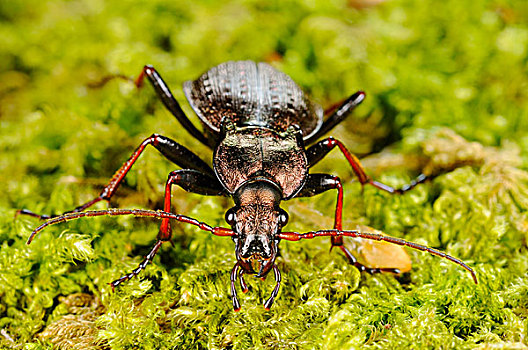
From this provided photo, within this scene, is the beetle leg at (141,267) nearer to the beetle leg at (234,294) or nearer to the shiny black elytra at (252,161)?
the shiny black elytra at (252,161)

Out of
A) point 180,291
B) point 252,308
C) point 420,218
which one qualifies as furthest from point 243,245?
point 420,218

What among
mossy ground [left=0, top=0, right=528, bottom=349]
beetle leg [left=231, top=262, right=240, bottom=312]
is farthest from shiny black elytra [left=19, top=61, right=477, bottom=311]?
mossy ground [left=0, top=0, right=528, bottom=349]

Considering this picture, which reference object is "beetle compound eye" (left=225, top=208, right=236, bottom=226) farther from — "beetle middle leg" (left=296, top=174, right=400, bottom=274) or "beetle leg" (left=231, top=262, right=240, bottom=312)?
"beetle middle leg" (left=296, top=174, right=400, bottom=274)

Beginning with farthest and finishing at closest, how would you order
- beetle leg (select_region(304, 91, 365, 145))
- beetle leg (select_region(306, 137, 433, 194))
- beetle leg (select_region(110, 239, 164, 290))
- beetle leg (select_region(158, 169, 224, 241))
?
1. beetle leg (select_region(304, 91, 365, 145))
2. beetle leg (select_region(306, 137, 433, 194))
3. beetle leg (select_region(158, 169, 224, 241))
4. beetle leg (select_region(110, 239, 164, 290))

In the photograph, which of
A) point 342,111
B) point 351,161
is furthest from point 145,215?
point 342,111

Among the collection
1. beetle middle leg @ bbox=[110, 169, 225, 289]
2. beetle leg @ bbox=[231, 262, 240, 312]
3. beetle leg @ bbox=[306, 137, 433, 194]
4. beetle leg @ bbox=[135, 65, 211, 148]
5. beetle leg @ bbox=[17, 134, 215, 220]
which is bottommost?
beetle leg @ bbox=[231, 262, 240, 312]

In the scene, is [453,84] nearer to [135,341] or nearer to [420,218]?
[420,218]
